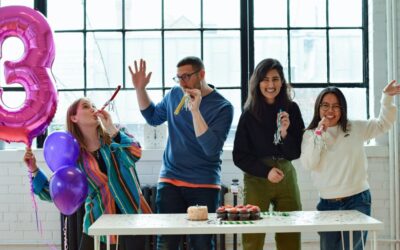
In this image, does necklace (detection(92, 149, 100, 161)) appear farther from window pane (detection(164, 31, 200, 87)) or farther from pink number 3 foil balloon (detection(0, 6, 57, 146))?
window pane (detection(164, 31, 200, 87))

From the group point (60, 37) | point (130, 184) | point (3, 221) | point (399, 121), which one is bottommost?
point (3, 221)

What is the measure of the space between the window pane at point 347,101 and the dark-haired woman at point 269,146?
4.52 feet

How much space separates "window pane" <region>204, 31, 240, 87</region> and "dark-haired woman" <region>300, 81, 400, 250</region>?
152cm

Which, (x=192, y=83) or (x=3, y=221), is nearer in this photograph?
(x=192, y=83)

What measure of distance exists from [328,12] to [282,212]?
221 cm

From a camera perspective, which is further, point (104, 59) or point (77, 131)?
point (104, 59)

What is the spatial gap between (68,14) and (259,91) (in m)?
2.09

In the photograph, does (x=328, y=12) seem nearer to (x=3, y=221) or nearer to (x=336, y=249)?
(x=336, y=249)

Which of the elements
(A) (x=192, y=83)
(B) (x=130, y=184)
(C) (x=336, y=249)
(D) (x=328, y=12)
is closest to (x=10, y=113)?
(B) (x=130, y=184)

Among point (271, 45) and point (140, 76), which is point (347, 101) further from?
point (140, 76)

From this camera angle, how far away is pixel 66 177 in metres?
3.55

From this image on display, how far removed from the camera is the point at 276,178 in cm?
371

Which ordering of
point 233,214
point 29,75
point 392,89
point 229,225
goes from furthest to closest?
point 392,89 → point 29,75 → point 233,214 → point 229,225

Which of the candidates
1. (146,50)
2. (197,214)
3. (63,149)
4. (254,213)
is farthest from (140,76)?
(146,50)
